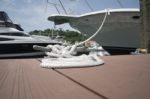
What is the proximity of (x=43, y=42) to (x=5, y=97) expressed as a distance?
7.12m

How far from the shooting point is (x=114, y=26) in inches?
389

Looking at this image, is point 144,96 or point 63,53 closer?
point 144,96

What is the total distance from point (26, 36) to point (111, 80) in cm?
859

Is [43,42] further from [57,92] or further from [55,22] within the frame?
[57,92]

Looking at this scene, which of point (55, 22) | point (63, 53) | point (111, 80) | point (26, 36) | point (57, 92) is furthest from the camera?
point (55, 22)

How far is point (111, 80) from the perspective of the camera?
99cm

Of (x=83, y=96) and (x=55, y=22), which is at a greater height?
(x=55, y=22)

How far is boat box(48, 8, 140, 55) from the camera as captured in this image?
9219mm

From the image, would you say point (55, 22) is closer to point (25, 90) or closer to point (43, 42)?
point (43, 42)

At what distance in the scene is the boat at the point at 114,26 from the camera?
30.2 feet

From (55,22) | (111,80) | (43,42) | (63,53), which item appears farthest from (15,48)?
(111,80)

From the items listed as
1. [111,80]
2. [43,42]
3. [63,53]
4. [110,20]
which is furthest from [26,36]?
[111,80]

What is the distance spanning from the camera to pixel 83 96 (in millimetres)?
747

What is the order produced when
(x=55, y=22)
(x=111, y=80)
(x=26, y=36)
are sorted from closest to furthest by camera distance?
1. (x=111, y=80)
2. (x=26, y=36)
3. (x=55, y=22)
